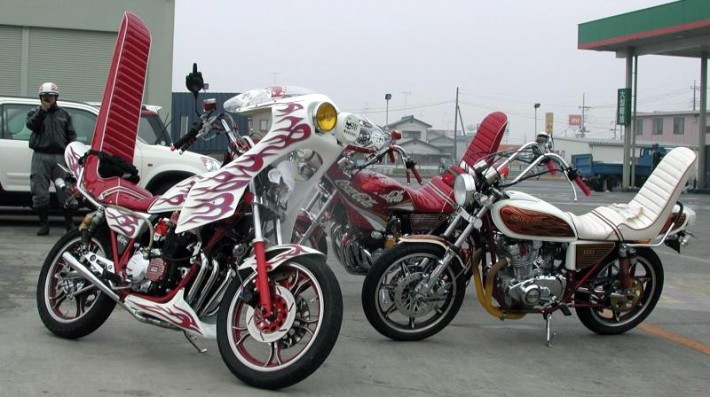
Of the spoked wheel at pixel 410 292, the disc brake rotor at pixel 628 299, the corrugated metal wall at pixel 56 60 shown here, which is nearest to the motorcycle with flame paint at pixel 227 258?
the spoked wheel at pixel 410 292

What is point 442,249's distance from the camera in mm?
6113

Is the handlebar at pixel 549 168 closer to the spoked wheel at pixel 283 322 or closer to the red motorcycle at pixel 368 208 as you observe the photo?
the red motorcycle at pixel 368 208

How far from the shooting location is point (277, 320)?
187 inches

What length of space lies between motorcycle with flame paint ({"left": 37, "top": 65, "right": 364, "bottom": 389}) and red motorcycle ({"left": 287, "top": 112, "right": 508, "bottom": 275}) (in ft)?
5.63

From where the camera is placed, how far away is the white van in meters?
11.8

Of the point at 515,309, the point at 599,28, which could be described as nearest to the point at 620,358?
the point at 515,309

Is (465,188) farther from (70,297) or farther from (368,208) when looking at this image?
(70,297)

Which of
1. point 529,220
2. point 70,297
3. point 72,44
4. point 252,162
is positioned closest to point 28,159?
point 70,297

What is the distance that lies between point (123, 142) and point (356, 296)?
2790 millimetres

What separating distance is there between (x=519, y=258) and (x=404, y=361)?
117 centimetres

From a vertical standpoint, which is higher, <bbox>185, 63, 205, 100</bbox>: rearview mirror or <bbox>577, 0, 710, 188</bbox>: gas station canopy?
<bbox>577, 0, 710, 188</bbox>: gas station canopy

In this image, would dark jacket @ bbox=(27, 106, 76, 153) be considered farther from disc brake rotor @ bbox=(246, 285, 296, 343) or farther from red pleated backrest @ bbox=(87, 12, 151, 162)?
disc brake rotor @ bbox=(246, 285, 296, 343)

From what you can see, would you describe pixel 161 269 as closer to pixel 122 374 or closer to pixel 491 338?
pixel 122 374

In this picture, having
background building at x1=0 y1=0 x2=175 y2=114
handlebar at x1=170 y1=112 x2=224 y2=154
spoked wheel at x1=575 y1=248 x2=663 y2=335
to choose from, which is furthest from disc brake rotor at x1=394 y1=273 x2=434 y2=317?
background building at x1=0 y1=0 x2=175 y2=114
